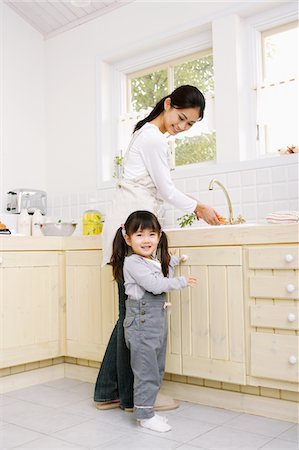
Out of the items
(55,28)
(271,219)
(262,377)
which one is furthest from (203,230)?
(55,28)

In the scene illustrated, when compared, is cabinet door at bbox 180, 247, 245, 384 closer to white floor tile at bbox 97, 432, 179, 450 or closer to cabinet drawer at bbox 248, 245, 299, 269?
cabinet drawer at bbox 248, 245, 299, 269

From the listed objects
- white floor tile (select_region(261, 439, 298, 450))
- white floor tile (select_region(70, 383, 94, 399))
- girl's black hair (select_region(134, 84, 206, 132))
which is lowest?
white floor tile (select_region(70, 383, 94, 399))

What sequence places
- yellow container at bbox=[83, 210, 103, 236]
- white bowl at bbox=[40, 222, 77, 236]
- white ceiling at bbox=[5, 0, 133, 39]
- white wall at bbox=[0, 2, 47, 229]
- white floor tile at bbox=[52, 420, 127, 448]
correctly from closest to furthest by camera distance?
white floor tile at bbox=[52, 420, 127, 448], white bowl at bbox=[40, 222, 77, 236], yellow container at bbox=[83, 210, 103, 236], white ceiling at bbox=[5, 0, 133, 39], white wall at bbox=[0, 2, 47, 229]

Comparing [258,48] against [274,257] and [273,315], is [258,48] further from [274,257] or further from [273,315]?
[273,315]

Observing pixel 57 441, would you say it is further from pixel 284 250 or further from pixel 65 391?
pixel 284 250

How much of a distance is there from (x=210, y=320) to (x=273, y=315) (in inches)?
12.1

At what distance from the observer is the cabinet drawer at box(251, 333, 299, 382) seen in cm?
202

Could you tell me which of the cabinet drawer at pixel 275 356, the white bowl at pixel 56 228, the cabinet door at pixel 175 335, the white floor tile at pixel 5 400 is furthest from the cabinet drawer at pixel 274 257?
the white bowl at pixel 56 228

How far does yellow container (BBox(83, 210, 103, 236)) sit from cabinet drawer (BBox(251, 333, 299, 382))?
1577mm

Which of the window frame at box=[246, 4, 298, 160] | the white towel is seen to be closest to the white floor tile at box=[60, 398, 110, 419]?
the white towel

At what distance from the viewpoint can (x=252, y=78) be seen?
10.0 ft

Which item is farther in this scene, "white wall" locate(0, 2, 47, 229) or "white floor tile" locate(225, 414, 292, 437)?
"white wall" locate(0, 2, 47, 229)

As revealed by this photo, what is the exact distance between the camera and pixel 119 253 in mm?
2148

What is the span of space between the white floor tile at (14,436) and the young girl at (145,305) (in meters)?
0.43
